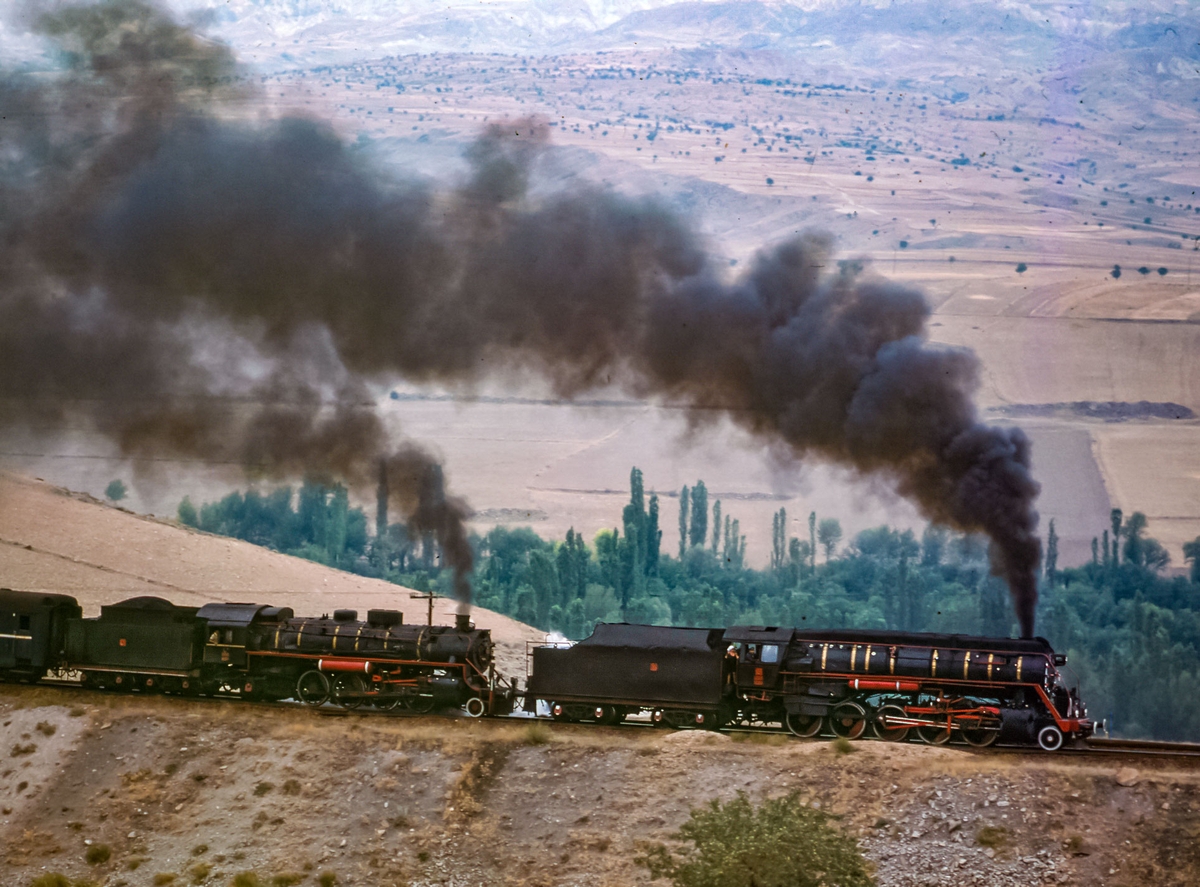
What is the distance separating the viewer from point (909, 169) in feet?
537

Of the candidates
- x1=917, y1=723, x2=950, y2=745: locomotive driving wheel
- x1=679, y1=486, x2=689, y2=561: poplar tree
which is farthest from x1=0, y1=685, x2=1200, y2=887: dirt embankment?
x1=679, y1=486, x2=689, y2=561: poplar tree

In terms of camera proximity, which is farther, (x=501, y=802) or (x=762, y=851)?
(x=501, y=802)

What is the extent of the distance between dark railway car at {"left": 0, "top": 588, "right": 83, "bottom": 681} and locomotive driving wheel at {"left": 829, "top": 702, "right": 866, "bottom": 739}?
20.8m

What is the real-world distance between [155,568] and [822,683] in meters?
53.1

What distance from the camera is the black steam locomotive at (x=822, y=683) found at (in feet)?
93.7

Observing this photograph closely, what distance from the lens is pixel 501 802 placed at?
92.8ft

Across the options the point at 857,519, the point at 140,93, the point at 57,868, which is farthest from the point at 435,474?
the point at 857,519

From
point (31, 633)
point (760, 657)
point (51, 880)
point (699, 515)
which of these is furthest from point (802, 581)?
point (51, 880)

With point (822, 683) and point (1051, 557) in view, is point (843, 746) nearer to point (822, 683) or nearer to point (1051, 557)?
point (822, 683)

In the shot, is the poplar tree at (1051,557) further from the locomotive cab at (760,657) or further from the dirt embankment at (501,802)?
the dirt embankment at (501,802)

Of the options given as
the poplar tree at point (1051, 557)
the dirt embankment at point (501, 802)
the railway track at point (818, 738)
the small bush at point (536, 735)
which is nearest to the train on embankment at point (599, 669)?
the railway track at point (818, 738)

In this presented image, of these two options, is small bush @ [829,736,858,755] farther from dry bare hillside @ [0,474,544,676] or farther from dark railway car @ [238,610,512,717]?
dry bare hillside @ [0,474,544,676]

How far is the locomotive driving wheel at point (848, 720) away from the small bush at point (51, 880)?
676 inches

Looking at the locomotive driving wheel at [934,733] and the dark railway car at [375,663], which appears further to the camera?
the dark railway car at [375,663]
